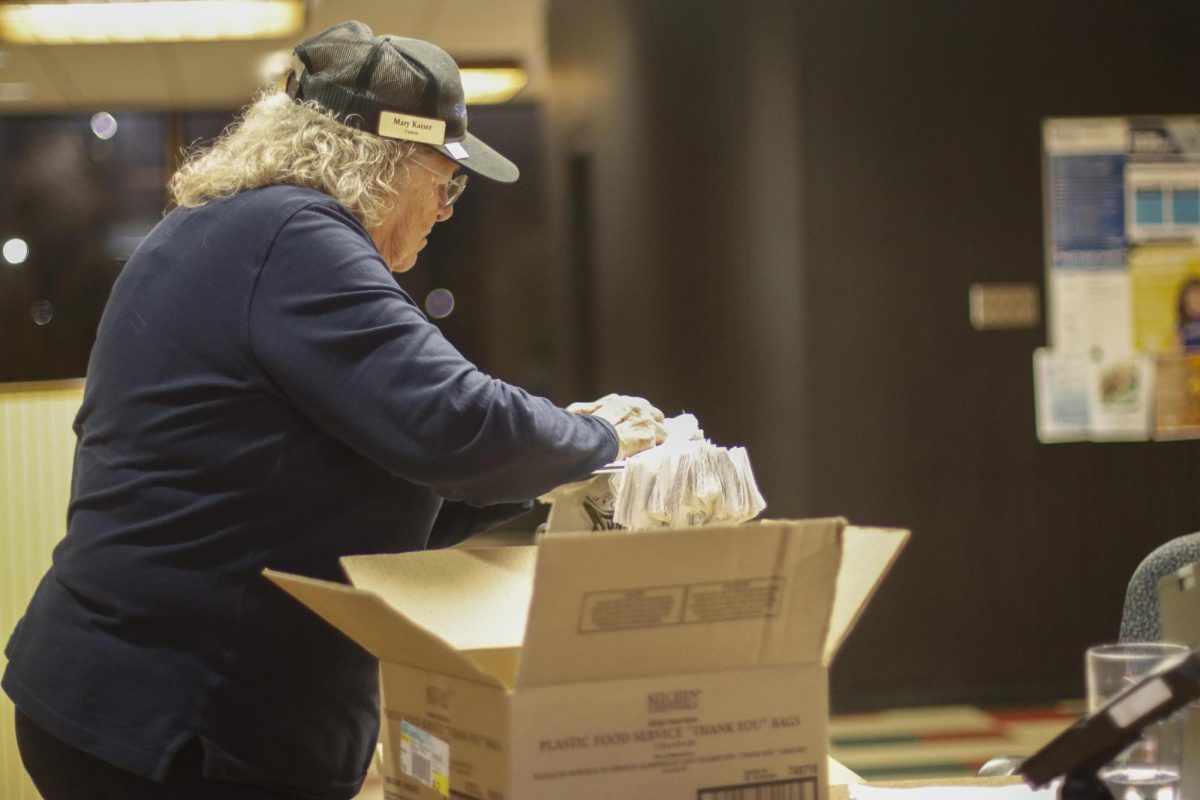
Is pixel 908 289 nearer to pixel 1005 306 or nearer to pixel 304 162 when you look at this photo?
pixel 1005 306

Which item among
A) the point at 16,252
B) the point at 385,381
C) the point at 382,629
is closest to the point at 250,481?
the point at 385,381

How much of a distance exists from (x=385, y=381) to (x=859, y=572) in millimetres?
465

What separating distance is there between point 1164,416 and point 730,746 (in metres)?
4.25

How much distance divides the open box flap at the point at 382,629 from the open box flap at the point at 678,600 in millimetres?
58

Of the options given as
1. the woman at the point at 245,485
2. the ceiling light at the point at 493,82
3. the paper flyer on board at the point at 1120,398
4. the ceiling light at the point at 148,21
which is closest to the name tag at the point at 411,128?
the woman at the point at 245,485

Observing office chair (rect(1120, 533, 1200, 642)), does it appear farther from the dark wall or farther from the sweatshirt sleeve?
the dark wall

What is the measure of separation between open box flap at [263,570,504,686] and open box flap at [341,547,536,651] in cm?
3

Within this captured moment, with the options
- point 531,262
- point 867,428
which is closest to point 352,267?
point 867,428

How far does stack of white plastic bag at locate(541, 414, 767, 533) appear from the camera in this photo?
164 cm

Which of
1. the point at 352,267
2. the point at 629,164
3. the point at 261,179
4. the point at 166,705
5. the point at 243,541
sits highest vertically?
the point at 629,164

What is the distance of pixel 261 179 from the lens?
1.54m

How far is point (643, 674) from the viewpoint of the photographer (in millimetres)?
1056

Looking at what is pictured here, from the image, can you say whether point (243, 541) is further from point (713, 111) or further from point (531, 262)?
point (531, 262)

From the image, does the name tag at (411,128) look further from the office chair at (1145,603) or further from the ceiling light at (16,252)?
the ceiling light at (16,252)
